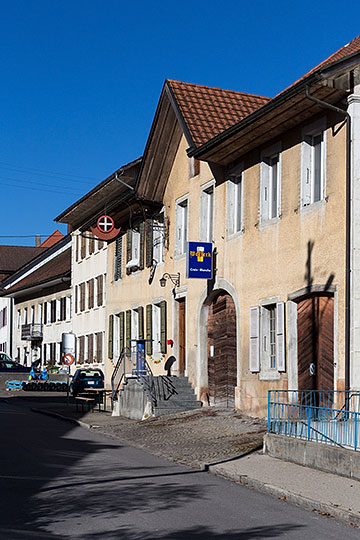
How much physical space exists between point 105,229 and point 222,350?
11529 mm

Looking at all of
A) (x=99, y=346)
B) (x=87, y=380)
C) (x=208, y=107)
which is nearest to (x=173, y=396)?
(x=208, y=107)

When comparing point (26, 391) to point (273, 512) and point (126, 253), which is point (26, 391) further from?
point (273, 512)

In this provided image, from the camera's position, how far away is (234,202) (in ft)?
77.9

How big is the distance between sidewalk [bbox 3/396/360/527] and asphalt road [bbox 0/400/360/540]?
0.25 metres

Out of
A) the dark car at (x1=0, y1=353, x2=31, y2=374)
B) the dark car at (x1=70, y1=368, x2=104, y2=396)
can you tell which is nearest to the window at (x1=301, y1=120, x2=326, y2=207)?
the dark car at (x1=70, y1=368, x2=104, y2=396)

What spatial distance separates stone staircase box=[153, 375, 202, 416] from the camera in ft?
79.6

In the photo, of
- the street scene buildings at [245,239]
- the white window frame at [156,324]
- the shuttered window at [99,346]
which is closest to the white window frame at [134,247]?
the street scene buildings at [245,239]

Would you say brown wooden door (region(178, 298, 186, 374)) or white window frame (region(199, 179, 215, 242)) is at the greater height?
white window frame (region(199, 179, 215, 242))

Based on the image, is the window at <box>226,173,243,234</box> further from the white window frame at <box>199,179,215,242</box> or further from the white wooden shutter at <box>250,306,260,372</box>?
the white wooden shutter at <box>250,306,260,372</box>

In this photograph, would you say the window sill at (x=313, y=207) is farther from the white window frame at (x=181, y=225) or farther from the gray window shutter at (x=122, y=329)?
the gray window shutter at (x=122, y=329)

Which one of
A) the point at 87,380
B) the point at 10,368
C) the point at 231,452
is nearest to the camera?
the point at 231,452

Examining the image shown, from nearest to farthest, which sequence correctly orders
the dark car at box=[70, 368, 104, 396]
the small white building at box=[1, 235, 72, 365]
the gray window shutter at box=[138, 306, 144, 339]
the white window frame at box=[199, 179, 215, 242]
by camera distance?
1. the white window frame at box=[199, 179, 215, 242]
2. the gray window shutter at box=[138, 306, 144, 339]
3. the dark car at box=[70, 368, 104, 396]
4. the small white building at box=[1, 235, 72, 365]

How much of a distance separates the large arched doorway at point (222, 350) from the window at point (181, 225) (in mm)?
3234

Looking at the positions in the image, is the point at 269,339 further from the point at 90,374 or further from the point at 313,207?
the point at 90,374
